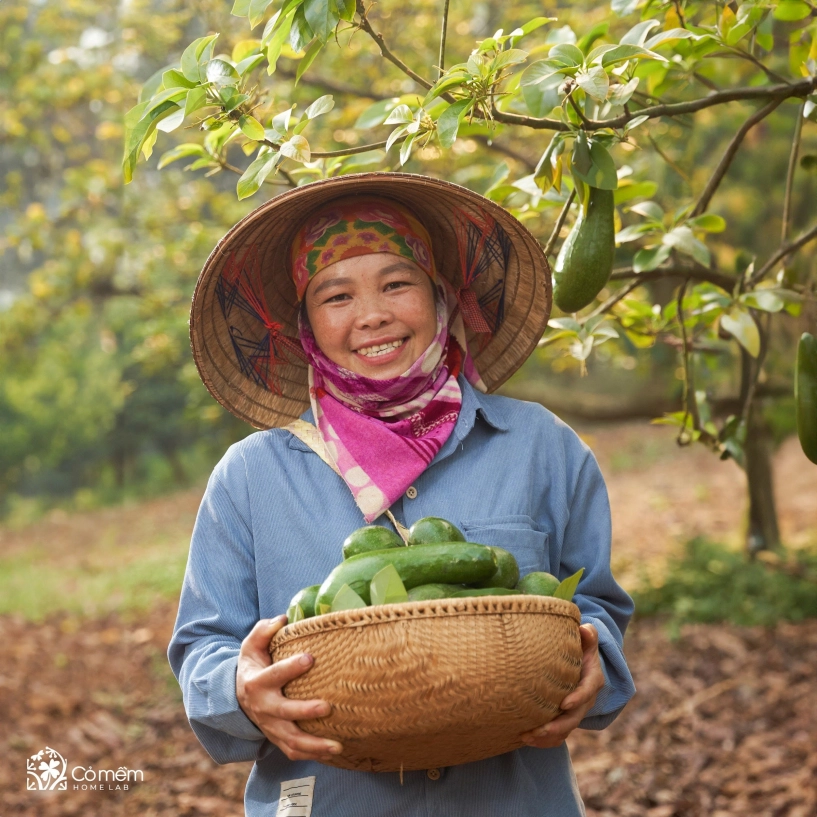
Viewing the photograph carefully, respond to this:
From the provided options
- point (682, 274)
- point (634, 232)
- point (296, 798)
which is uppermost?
point (634, 232)

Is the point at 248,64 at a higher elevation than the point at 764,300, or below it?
higher

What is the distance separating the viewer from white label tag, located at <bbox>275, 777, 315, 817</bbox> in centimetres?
174

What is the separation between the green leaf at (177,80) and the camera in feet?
5.91

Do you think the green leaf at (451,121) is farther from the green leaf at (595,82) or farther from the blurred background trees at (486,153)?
the green leaf at (595,82)

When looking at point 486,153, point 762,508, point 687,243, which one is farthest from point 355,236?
point 762,508

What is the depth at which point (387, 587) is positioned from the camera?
4.74 feet

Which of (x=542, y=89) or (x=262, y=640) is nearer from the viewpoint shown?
(x=262, y=640)

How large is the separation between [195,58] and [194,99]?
76 millimetres

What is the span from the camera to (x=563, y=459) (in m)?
2.00

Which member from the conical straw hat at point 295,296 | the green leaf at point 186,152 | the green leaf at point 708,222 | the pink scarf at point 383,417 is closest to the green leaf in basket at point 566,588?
the pink scarf at point 383,417

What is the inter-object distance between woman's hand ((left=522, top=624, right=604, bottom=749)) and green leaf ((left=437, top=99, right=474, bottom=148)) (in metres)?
0.91

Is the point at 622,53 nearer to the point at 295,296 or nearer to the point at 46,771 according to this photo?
the point at 295,296

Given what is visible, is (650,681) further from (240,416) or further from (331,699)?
(331,699)

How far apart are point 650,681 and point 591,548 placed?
349 cm
